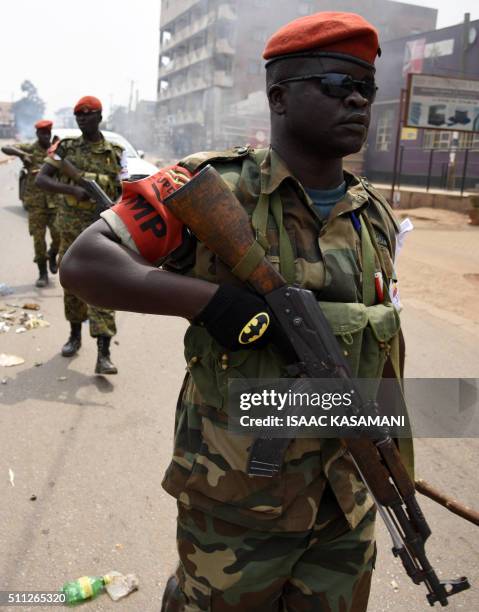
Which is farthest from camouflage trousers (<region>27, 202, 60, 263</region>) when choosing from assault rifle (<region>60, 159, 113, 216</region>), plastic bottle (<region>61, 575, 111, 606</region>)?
plastic bottle (<region>61, 575, 111, 606</region>)

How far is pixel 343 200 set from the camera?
4.69 ft

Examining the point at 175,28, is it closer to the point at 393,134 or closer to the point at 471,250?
the point at 393,134

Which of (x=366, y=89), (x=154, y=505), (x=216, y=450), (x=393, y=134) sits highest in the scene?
(x=393, y=134)

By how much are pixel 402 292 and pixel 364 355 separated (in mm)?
5980

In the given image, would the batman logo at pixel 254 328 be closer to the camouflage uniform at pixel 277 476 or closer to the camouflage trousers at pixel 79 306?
the camouflage uniform at pixel 277 476

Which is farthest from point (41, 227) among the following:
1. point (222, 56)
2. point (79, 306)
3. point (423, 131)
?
point (222, 56)

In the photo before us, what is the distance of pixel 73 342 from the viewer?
4.36 m

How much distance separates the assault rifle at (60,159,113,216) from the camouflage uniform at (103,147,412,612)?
2.48 m

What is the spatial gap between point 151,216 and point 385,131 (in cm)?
2904

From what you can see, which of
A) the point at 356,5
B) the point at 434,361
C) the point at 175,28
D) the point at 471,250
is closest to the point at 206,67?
the point at 175,28

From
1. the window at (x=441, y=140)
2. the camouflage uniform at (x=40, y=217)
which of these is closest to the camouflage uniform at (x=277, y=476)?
the camouflage uniform at (x=40, y=217)

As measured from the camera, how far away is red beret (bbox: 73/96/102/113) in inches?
164

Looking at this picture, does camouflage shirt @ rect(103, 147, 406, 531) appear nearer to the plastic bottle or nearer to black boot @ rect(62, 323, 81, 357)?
the plastic bottle

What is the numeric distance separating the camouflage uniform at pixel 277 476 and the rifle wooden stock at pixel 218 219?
0.07m
